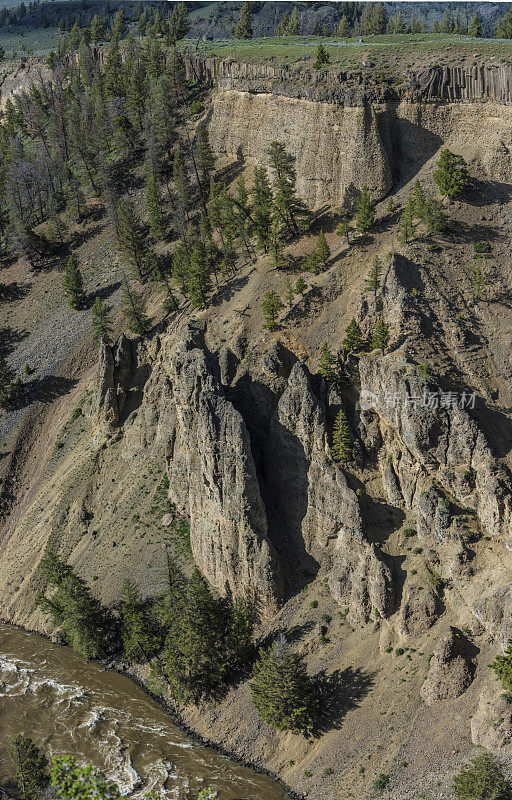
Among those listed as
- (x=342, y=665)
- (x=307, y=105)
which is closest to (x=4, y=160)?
(x=307, y=105)

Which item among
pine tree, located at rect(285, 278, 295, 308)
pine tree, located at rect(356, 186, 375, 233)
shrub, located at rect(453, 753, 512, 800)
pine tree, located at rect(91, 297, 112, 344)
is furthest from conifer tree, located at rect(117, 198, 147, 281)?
shrub, located at rect(453, 753, 512, 800)

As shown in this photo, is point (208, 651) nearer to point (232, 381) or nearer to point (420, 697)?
point (420, 697)

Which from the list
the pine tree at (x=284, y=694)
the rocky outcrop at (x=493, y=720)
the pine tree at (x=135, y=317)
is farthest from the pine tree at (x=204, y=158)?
the rocky outcrop at (x=493, y=720)

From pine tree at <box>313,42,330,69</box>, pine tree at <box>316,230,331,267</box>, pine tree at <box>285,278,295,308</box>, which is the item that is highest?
pine tree at <box>313,42,330,69</box>

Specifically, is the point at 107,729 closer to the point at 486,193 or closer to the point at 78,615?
the point at 78,615

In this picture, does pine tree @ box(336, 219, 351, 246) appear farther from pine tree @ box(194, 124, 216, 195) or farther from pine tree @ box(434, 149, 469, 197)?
pine tree @ box(194, 124, 216, 195)

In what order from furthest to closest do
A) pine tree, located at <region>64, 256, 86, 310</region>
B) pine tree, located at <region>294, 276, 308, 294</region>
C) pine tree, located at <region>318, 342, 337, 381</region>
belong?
pine tree, located at <region>64, 256, 86, 310</region> < pine tree, located at <region>294, 276, 308, 294</region> < pine tree, located at <region>318, 342, 337, 381</region>

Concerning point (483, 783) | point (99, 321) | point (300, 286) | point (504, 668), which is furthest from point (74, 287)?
point (483, 783)
